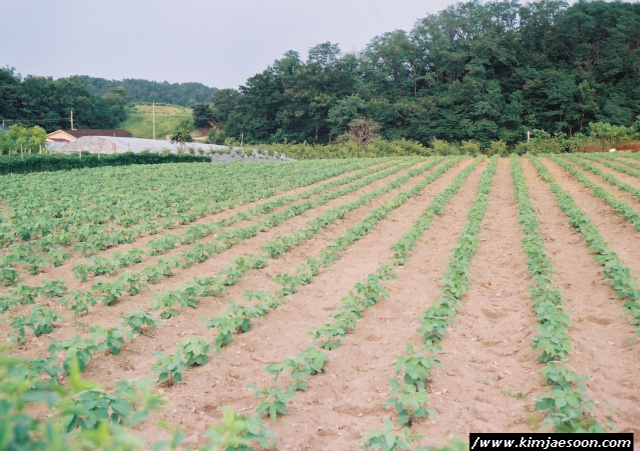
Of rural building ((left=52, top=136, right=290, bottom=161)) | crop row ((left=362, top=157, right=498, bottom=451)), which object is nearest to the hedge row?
rural building ((left=52, top=136, right=290, bottom=161))

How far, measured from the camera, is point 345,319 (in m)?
5.59

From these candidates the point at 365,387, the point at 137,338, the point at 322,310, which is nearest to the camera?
the point at 365,387

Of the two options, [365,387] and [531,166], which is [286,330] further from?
[531,166]

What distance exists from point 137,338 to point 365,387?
8.85 feet

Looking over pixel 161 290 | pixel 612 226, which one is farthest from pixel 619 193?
pixel 161 290

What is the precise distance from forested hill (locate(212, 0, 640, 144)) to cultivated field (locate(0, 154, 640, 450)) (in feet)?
152

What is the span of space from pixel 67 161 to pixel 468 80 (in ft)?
143

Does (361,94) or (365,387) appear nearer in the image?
(365,387)

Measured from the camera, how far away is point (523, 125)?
55250mm

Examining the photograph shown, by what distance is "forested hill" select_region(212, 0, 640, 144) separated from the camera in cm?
5459

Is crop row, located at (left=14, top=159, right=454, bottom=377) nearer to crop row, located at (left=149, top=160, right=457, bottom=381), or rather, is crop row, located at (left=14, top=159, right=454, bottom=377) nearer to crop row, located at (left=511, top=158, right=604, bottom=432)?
crop row, located at (left=149, top=160, right=457, bottom=381)

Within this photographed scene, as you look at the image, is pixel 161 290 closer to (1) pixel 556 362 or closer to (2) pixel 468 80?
(1) pixel 556 362

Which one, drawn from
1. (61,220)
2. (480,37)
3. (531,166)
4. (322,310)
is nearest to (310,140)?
(480,37)

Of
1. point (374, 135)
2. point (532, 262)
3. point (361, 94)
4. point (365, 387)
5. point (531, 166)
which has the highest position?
point (361, 94)
